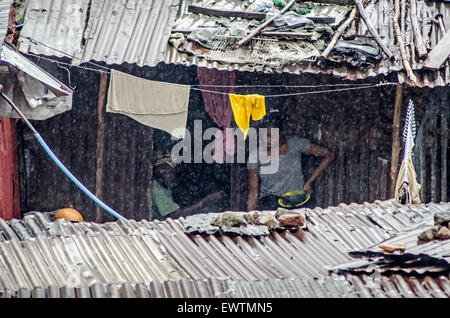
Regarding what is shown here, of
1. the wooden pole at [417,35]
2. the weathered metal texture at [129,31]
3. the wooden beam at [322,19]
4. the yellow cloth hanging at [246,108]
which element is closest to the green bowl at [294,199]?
the yellow cloth hanging at [246,108]

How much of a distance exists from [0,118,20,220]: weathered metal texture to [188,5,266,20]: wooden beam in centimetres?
352

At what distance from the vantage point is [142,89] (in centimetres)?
1152

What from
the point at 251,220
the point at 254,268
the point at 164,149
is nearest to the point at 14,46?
the point at 164,149

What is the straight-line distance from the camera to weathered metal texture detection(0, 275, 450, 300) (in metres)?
5.96

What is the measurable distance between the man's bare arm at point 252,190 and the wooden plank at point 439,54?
133 inches

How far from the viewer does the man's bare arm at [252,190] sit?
12742mm

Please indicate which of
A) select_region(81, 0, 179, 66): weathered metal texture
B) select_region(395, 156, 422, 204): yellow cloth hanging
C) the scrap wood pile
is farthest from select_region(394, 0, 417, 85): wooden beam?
the scrap wood pile

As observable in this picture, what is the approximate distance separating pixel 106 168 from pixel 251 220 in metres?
4.72

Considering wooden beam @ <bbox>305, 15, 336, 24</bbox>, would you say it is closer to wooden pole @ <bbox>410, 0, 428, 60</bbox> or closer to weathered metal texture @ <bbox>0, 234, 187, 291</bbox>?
wooden pole @ <bbox>410, 0, 428, 60</bbox>

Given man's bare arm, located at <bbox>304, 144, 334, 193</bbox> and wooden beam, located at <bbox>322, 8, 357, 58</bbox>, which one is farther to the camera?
man's bare arm, located at <bbox>304, 144, 334, 193</bbox>

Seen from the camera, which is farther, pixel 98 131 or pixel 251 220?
pixel 98 131

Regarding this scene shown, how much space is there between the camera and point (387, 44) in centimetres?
1210
